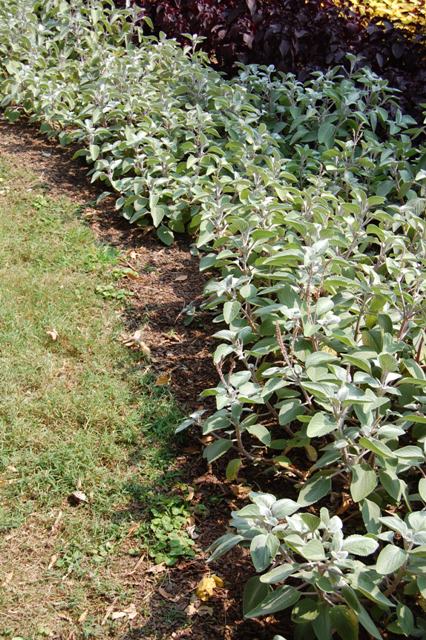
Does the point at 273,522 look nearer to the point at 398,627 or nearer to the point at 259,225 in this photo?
the point at 398,627

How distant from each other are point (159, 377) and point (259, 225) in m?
0.86

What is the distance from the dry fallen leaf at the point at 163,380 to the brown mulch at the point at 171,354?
2 centimetres

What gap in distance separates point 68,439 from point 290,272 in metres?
1.10

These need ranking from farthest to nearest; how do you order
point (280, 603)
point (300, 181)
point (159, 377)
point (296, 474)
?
point (300, 181) < point (159, 377) < point (296, 474) < point (280, 603)

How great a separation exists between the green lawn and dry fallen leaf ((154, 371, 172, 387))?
0.05 metres

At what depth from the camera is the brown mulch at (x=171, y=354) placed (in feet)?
7.19

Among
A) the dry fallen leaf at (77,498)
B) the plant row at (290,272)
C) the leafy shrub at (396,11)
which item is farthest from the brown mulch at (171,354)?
the leafy shrub at (396,11)

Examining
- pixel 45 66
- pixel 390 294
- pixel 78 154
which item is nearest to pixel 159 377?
pixel 390 294

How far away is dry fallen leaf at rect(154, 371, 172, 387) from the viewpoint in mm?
3092

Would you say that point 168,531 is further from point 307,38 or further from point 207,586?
point 307,38

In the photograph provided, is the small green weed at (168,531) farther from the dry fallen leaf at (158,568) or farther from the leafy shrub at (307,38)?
the leafy shrub at (307,38)

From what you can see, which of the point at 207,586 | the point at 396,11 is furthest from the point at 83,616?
the point at 396,11

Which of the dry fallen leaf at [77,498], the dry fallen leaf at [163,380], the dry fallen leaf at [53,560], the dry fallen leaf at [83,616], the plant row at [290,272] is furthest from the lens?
the dry fallen leaf at [163,380]

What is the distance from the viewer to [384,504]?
2.39 meters
